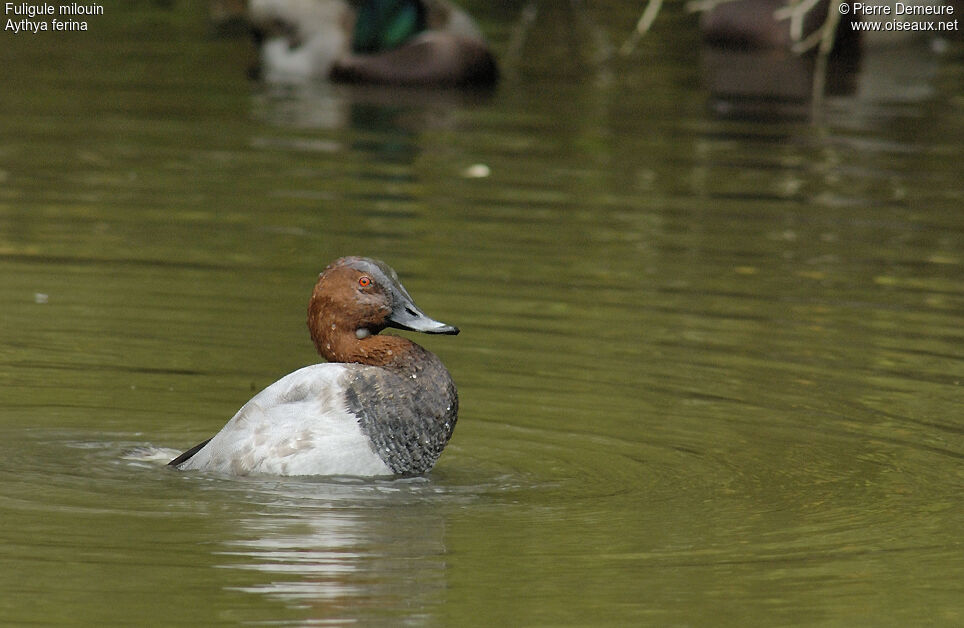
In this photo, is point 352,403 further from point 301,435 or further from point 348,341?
point 348,341

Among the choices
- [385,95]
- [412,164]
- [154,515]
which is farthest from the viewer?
[385,95]

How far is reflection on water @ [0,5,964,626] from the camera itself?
20.6 ft

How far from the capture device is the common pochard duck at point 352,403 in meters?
7.34

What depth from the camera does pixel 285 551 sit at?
21.2 ft

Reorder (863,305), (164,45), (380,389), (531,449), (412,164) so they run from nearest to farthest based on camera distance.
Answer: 1. (380,389)
2. (531,449)
3. (863,305)
4. (412,164)
5. (164,45)

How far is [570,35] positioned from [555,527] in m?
19.2

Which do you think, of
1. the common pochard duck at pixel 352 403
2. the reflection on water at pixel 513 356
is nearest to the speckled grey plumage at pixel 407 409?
the common pochard duck at pixel 352 403

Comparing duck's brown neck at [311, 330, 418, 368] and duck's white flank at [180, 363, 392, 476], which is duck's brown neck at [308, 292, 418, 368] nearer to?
duck's brown neck at [311, 330, 418, 368]

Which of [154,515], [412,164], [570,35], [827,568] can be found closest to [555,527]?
[827,568]

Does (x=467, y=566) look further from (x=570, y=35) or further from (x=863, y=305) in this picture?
(x=570, y=35)

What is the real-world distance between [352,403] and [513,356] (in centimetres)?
242

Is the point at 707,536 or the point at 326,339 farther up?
the point at 326,339

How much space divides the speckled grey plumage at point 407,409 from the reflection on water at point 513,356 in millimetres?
155

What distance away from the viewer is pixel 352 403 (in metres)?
7.35
